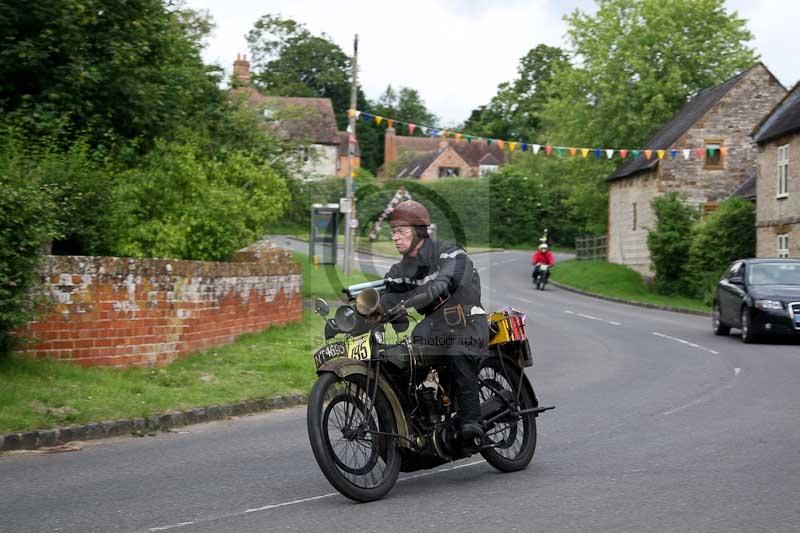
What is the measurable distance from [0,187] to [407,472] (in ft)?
16.9

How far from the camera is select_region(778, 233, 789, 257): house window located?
3581 cm

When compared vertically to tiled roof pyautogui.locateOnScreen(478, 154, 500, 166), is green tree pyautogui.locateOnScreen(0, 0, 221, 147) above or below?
below

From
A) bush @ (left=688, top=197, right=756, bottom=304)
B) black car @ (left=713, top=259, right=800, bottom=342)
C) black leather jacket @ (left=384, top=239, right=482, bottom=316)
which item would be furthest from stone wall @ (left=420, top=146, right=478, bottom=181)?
black leather jacket @ (left=384, top=239, right=482, bottom=316)

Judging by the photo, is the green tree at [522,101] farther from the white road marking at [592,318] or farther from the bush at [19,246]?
the bush at [19,246]

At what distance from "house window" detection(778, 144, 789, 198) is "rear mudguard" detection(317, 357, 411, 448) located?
106ft

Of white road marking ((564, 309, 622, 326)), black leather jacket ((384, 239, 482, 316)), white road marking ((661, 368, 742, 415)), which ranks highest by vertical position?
black leather jacket ((384, 239, 482, 316))

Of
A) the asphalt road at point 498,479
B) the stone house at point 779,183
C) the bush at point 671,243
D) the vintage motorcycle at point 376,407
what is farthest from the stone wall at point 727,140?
the vintage motorcycle at point 376,407

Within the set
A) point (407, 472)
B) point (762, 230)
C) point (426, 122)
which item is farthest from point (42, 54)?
point (426, 122)

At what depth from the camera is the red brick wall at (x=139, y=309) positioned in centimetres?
1113

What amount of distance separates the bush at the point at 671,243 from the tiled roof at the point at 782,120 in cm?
532

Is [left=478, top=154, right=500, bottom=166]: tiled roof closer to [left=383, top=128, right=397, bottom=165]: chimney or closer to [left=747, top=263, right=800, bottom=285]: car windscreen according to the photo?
[left=383, top=128, right=397, bottom=165]: chimney

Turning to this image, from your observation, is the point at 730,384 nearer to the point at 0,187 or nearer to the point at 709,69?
the point at 0,187

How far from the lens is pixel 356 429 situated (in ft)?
21.9

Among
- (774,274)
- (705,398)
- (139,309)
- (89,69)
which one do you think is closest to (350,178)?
(774,274)
